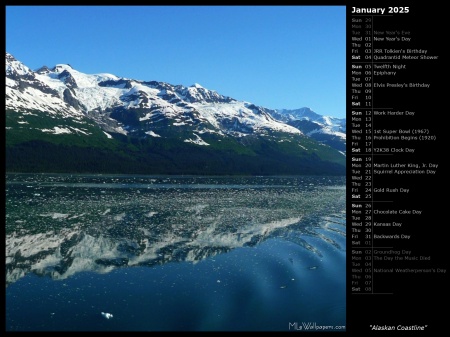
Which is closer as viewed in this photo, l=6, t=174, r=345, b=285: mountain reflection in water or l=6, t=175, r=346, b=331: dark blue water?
l=6, t=175, r=346, b=331: dark blue water

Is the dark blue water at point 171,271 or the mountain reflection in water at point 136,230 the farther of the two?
the mountain reflection in water at point 136,230

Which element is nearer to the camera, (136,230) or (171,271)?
(171,271)

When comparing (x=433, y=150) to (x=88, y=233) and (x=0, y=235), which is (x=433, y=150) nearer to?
(x=0, y=235)

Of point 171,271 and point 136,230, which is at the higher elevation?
point 136,230

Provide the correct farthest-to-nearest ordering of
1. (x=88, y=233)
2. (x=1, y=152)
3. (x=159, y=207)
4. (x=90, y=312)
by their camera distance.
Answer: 1. (x=159, y=207)
2. (x=88, y=233)
3. (x=90, y=312)
4. (x=1, y=152)

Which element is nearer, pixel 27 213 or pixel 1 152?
pixel 1 152

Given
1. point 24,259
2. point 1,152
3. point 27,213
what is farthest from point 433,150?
point 27,213
